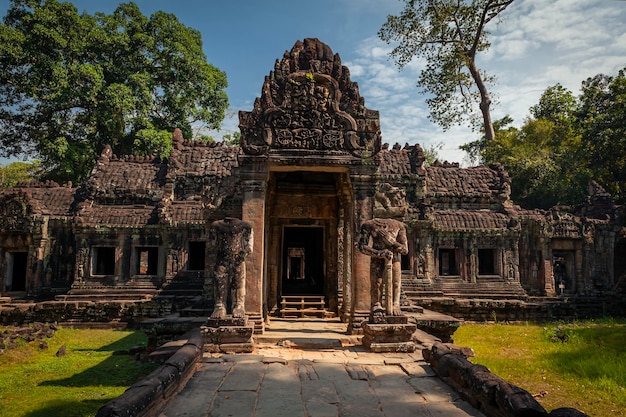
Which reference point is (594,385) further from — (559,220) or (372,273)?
(559,220)

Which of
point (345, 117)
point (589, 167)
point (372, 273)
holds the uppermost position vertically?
point (589, 167)

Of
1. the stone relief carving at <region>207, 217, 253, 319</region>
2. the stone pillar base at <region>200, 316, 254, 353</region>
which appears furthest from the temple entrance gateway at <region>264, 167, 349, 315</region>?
the stone pillar base at <region>200, 316, 254, 353</region>

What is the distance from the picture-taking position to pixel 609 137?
22.6 m

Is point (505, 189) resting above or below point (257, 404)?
above

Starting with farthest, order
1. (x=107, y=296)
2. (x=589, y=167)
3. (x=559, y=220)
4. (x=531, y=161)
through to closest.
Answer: (x=531, y=161), (x=589, y=167), (x=559, y=220), (x=107, y=296)

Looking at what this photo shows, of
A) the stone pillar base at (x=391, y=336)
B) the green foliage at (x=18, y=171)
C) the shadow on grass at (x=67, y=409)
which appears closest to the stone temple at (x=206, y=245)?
the stone pillar base at (x=391, y=336)

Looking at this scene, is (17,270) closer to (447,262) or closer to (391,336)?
(391,336)

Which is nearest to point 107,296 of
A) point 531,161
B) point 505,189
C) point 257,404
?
point 257,404

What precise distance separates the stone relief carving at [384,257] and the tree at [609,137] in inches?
767

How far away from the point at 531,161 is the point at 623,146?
5583 mm

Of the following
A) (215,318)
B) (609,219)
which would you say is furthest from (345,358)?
(609,219)

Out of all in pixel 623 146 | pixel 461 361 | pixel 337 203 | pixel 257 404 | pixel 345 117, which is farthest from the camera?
pixel 623 146

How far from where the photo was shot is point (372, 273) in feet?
26.2

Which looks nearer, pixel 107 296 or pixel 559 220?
pixel 107 296
